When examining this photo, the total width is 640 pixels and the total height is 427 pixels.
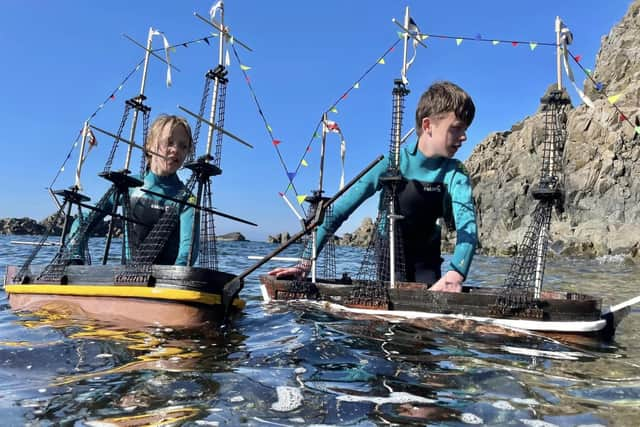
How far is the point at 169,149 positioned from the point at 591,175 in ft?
169

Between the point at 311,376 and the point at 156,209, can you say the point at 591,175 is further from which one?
the point at 311,376

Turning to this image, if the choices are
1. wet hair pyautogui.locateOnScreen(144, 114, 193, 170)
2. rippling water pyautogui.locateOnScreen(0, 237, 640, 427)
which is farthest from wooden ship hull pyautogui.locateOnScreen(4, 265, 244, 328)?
wet hair pyautogui.locateOnScreen(144, 114, 193, 170)

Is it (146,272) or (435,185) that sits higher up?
(435,185)

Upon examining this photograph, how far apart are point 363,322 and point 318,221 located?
63.6 inches

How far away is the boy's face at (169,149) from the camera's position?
7.15 meters

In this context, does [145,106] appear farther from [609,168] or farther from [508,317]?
[609,168]

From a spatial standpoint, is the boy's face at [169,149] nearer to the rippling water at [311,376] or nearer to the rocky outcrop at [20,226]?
the rippling water at [311,376]

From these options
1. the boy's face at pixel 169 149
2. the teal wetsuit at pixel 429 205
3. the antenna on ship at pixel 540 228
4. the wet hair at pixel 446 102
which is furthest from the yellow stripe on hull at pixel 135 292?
the wet hair at pixel 446 102

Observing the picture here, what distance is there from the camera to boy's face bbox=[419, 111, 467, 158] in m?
6.33

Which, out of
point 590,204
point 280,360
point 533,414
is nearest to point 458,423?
point 533,414

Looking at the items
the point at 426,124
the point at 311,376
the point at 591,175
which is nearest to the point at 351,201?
the point at 426,124

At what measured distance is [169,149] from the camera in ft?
23.6

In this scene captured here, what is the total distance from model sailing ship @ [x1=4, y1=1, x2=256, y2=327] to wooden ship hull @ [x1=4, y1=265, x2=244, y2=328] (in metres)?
0.01

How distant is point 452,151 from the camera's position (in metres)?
6.55
